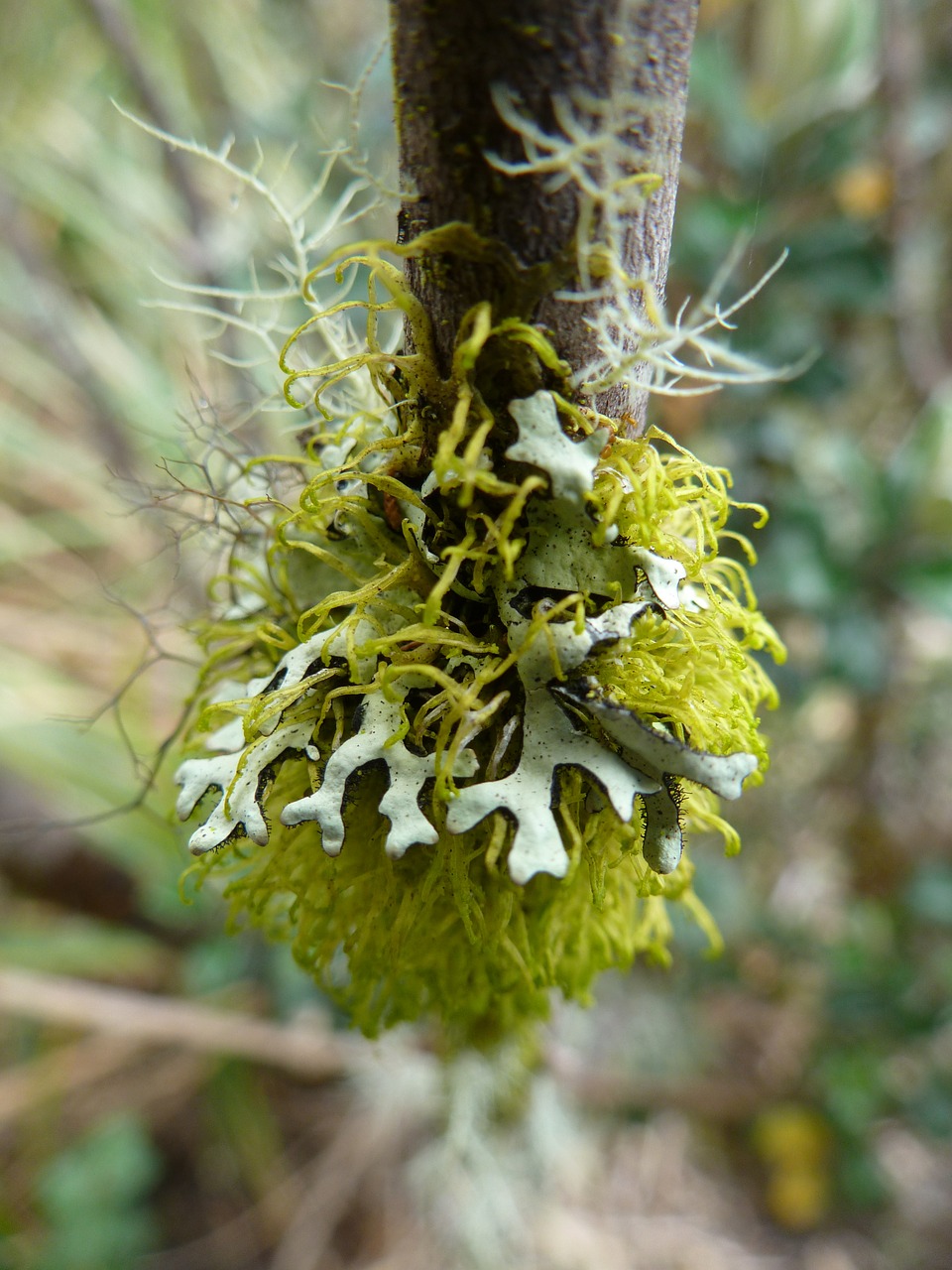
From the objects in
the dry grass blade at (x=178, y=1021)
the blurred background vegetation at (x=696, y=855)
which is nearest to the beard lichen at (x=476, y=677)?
the blurred background vegetation at (x=696, y=855)

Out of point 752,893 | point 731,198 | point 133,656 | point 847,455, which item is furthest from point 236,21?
point 752,893

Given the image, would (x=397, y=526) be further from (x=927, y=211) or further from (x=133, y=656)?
(x=133, y=656)

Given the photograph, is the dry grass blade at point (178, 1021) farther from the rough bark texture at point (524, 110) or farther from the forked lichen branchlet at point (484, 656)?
the rough bark texture at point (524, 110)

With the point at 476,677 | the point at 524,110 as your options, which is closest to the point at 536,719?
the point at 476,677

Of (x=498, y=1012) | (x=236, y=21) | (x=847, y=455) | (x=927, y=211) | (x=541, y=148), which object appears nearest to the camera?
(x=541, y=148)

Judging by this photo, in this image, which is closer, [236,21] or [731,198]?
[731,198]

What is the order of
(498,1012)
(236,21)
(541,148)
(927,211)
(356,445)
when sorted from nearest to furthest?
(541,148)
(356,445)
(498,1012)
(927,211)
(236,21)

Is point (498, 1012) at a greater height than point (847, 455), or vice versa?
point (847, 455)

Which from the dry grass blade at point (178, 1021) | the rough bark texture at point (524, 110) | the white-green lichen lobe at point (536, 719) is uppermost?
the rough bark texture at point (524, 110)
